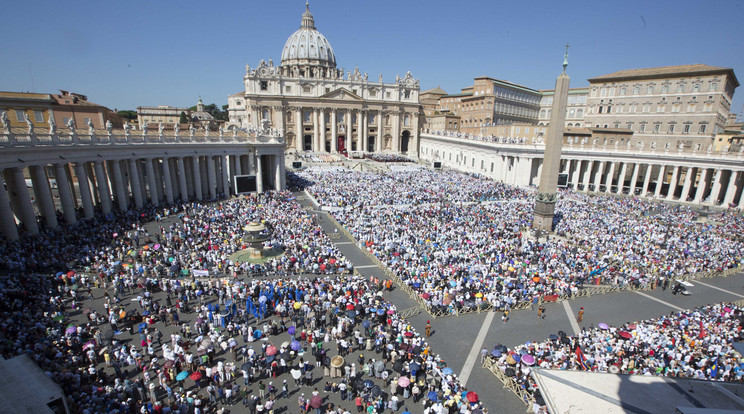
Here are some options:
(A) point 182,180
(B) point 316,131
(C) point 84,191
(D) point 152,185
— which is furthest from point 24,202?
(B) point 316,131

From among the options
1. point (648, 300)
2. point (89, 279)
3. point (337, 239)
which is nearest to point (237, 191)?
point (337, 239)

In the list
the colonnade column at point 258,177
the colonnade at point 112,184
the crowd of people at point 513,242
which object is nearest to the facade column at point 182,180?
the colonnade at point 112,184

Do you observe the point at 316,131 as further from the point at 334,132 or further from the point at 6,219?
the point at 6,219

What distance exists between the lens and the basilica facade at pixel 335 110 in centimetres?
8331

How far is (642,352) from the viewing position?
14.9 metres

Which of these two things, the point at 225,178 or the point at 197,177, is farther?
the point at 225,178

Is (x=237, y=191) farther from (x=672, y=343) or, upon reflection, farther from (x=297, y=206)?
(x=672, y=343)

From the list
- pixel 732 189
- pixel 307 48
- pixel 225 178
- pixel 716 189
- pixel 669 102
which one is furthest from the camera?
pixel 307 48

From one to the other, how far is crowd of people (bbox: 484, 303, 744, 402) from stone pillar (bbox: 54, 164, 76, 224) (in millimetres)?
31474

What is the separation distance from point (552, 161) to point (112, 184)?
40648 mm

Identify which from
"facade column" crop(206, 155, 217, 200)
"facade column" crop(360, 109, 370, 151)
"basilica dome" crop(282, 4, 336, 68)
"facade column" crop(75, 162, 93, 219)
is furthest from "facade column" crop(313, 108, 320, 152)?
"facade column" crop(75, 162, 93, 219)

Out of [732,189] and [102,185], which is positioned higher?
[102,185]

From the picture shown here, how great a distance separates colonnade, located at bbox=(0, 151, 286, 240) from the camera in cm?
2547

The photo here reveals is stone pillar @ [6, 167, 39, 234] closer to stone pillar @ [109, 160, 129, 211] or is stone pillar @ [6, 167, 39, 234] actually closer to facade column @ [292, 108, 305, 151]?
stone pillar @ [109, 160, 129, 211]
